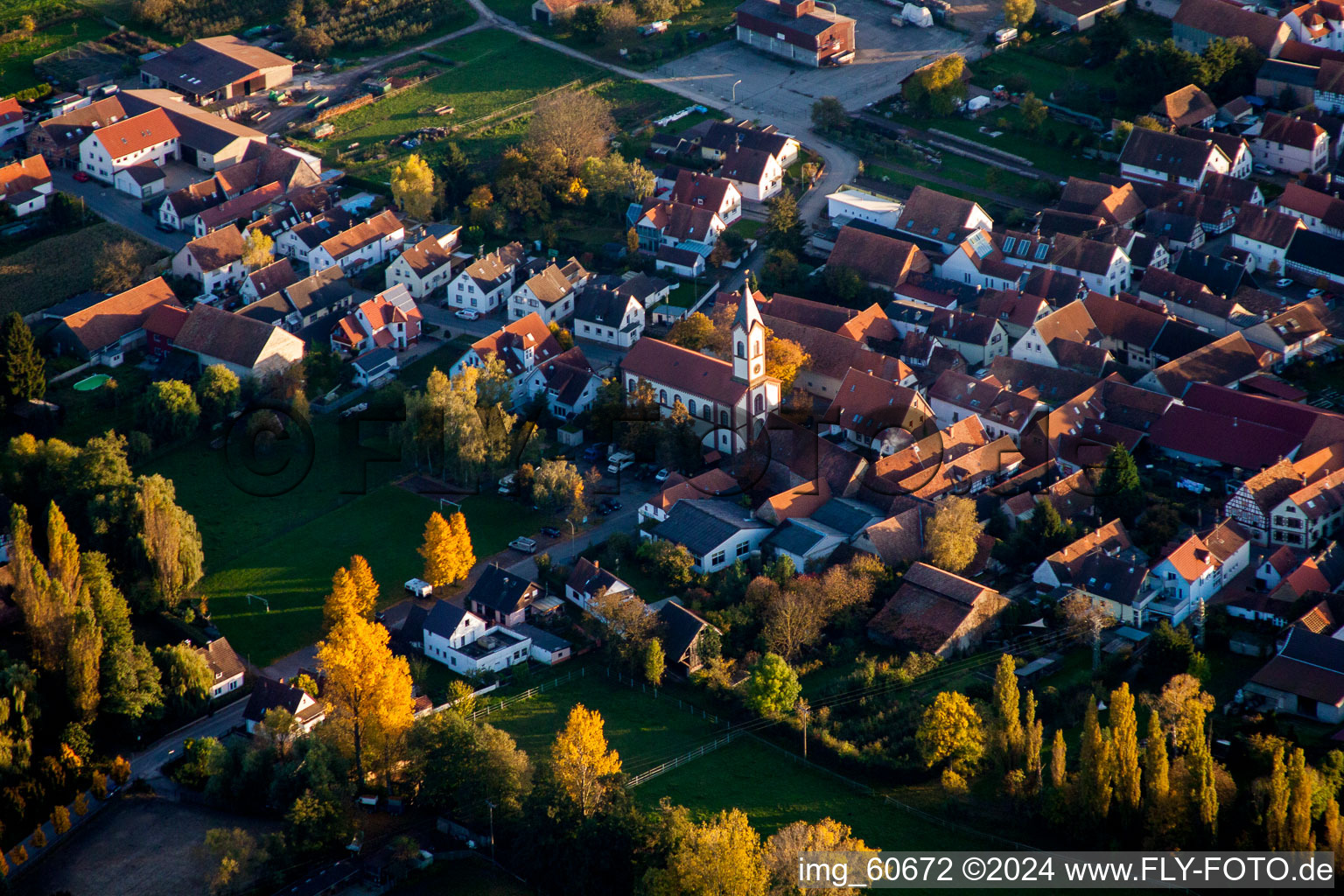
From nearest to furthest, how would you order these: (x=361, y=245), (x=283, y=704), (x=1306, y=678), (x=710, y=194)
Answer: (x=1306, y=678), (x=283, y=704), (x=361, y=245), (x=710, y=194)

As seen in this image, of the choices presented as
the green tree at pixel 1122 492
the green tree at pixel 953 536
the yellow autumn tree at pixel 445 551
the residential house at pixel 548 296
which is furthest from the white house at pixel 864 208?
the yellow autumn tree at pixel 445 551

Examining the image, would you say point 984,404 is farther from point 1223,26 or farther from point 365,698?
point 1223,26

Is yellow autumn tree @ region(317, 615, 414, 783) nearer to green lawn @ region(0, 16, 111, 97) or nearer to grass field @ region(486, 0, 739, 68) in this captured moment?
grass field @ region(486, 0, 739, 68)

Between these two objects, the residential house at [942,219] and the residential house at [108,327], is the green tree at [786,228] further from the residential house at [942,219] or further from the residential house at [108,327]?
the residential house at [108,327]

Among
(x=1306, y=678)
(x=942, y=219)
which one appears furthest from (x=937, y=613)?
(x=942, y=219)

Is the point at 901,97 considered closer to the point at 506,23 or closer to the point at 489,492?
the point at 506,23

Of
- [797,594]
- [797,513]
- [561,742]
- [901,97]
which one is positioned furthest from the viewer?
[901,97]

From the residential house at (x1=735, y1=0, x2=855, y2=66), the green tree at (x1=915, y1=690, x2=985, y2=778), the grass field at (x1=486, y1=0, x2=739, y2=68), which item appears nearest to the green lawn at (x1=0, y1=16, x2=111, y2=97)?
the grass field at (x1=486, y1=0, x2=739, y2=68)

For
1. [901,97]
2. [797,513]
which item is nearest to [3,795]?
[797,513]
